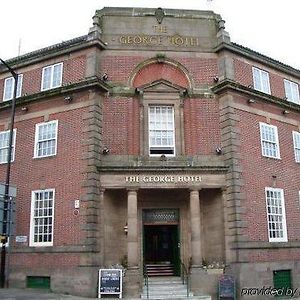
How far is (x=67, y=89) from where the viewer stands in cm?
2006

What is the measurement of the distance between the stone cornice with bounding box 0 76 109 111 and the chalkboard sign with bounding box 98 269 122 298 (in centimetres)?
855

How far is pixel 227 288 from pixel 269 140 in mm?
8196

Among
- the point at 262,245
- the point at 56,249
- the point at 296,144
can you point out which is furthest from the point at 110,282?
the point at 296,144

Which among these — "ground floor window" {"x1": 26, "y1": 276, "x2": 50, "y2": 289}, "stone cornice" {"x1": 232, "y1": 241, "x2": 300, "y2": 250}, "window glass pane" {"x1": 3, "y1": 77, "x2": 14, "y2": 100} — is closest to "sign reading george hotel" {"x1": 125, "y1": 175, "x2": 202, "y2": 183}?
"stone cornice" {"x1": 232, "y1": 241, "x2": 300, "y2": 250}

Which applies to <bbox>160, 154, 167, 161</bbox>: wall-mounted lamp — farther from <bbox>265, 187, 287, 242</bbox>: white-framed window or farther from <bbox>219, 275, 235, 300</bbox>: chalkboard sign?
<bbox>219, 275, 235, 300</bbox>: chalkboard sign

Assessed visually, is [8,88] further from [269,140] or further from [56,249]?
[269,140]

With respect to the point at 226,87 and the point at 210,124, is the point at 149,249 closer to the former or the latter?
the point at 210,124

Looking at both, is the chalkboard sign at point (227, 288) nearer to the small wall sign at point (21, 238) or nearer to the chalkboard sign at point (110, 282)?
the chalkboard sign at point (110, 282)

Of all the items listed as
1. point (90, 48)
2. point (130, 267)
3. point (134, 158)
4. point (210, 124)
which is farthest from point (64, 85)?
point (130, 267)

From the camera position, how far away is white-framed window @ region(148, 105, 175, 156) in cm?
2014

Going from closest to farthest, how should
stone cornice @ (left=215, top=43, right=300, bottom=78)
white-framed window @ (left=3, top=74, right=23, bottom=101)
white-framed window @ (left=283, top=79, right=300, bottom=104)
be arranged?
stone cornice @ (left=215, top=43, right=300, bottom=78), white-framed window @ (left=3, top=74, right=23, bottom=101), white-framed window @ (left=283, top=79, right=300, bottom=104)

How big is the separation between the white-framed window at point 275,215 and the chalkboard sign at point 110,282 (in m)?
7.75

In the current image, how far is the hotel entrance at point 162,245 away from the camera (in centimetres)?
2014

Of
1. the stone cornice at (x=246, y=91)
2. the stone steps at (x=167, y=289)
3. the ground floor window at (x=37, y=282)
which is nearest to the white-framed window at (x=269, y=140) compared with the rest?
the stone cornice at (x=246, y=91)
